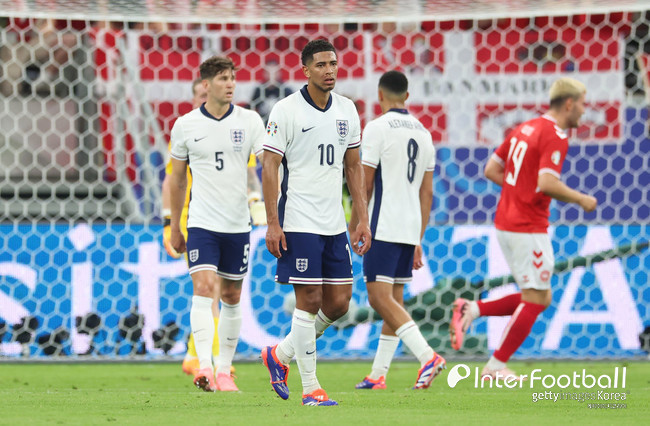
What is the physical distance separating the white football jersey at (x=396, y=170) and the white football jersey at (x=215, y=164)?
2.29 ft

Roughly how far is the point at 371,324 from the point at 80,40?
3.75 m

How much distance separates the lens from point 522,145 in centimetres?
630

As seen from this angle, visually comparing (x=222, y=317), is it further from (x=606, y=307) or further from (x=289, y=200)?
(x=606, y=307)

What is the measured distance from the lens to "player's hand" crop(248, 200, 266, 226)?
20.6 feet

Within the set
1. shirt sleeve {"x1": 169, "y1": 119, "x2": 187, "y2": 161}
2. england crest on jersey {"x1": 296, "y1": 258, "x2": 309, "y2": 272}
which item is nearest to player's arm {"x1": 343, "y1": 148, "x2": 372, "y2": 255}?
england crest on jersey {"x1": 296, "y1": 258, "x2": 309, "y2": 272}

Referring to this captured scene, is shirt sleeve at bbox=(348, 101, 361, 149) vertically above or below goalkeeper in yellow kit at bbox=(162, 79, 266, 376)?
above

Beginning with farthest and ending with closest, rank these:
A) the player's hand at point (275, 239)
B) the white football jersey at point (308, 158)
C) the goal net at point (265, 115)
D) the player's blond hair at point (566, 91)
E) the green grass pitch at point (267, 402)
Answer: the goal net at point (265, 115), the player's blond hair at point (566, 91), the white football jersey at point (308, 158), the player's hand at point (275, 239), the green grass pitch at point (267, 402)

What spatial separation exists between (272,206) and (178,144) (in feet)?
4.36

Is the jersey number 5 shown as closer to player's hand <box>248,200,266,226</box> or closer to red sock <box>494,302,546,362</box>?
red sock <box>494,302,546,362</box>

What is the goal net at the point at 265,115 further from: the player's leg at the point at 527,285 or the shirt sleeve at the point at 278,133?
the shirt sleeve at the point at 278,133

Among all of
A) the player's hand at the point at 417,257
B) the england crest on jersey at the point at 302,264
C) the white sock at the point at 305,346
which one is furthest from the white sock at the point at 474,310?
the england crest on jersey at the point at 302,264

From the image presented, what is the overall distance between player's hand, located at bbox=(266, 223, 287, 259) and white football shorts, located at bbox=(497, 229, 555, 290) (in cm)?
195

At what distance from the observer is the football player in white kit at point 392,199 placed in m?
6.19

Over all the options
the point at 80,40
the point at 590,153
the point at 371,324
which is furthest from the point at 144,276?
the point at 590,153
